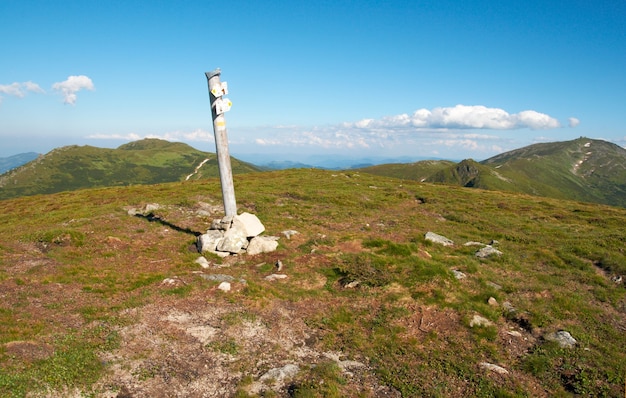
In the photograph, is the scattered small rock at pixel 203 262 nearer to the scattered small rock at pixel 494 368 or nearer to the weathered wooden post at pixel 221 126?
the weathered wooden post at pixel 221 126

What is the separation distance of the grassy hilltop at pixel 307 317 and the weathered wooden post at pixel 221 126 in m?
4.17

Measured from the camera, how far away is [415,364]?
10.9 meters

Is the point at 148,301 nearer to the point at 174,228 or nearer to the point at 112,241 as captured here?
the point at 112,241

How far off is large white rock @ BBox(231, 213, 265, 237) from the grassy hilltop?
1.73 m

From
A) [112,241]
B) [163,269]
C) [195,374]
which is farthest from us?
[112,241]

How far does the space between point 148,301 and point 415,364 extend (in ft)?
34.7

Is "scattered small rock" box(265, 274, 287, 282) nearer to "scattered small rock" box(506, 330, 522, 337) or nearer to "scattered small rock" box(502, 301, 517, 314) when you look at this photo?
"scattered small rock" box(506, 330, 522, 337)

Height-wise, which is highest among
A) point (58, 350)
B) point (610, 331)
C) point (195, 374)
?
point (58, 350)

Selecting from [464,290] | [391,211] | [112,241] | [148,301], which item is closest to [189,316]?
[148,301]

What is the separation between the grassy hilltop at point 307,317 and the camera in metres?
9.66

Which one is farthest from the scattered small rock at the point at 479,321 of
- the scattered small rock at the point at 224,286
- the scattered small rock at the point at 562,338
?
the scattered small rock at the point at 224,286

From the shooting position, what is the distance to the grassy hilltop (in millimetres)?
9664

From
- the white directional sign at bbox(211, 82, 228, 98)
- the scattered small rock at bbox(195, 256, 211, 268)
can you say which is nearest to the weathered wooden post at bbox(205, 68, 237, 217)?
the white directional sign at bbox(211, 82, 228, 98)

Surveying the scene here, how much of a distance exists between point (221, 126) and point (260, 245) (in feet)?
25.7
